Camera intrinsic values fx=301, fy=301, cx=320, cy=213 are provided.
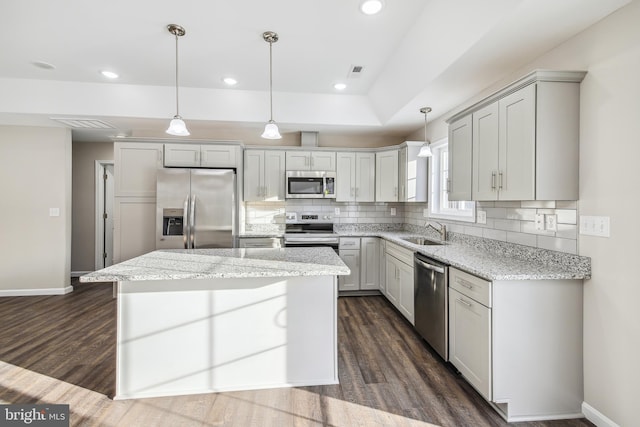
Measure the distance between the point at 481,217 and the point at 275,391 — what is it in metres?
2.41

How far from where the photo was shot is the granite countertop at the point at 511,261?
1.85 metres

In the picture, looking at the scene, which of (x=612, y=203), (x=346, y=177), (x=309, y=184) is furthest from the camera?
(x=346, y=177)

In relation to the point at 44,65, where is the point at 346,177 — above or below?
below

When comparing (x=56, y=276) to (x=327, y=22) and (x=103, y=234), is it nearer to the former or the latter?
(x=103, y=234)

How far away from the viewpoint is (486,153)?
2.39 meters

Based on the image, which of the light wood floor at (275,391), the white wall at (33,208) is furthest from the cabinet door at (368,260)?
the white wall at (33,208)

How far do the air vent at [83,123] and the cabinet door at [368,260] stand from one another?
3980 millimetres

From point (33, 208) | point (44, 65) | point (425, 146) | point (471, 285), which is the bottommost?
point (471, 285)

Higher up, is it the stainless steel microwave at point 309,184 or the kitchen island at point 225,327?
the stainless steel microwave at point 309,184

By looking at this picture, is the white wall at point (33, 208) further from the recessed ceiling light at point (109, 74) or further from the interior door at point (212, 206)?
the interior door at point (212, 206)

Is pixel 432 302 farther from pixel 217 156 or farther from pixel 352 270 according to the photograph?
pixel 217 156

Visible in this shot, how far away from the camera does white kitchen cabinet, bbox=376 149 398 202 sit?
14.7 ft

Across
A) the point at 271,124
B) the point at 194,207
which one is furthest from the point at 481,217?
the point at 194,207

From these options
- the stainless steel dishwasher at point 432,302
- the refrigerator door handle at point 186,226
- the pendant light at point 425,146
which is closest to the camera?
the stainless steel dishwasher at point 432,302
